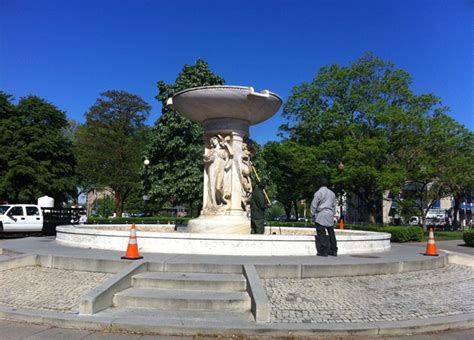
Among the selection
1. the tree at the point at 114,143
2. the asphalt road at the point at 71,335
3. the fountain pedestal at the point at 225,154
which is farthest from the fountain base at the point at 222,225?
the tree at the point at 114,143

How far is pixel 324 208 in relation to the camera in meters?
10.8

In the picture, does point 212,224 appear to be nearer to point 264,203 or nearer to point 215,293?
point 264,203

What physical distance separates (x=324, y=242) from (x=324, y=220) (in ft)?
1.81

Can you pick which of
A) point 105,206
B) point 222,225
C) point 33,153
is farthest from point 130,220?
point 105,206

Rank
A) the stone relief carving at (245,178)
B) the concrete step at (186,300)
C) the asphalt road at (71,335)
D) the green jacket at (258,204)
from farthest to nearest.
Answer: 1. the stone relief carving at (245,178)
2. the green jacket at (258,204)
3. the concrete step at (186,300)
4. the asphalt road at (71,335)

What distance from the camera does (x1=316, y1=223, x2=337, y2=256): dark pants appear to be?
10.8 metres

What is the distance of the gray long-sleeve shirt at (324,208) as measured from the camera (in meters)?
10.8

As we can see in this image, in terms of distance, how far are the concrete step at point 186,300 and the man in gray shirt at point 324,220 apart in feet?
12.7

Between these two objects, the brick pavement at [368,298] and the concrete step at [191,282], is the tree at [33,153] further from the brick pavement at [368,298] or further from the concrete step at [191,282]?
the brick pavement at [368,298]

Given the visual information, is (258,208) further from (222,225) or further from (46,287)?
(46,287)

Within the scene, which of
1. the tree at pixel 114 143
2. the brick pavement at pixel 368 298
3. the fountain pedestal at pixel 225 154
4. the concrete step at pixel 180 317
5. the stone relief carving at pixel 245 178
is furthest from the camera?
the tree at pixel 114 143

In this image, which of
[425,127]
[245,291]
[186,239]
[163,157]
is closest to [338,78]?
[425,127]

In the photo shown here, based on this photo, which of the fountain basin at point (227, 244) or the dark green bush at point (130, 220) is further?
the dark green bush at point (130, 220)

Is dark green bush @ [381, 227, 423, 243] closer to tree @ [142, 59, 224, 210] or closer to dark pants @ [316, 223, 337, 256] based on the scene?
tree @ [142, 59, 224, 210]
